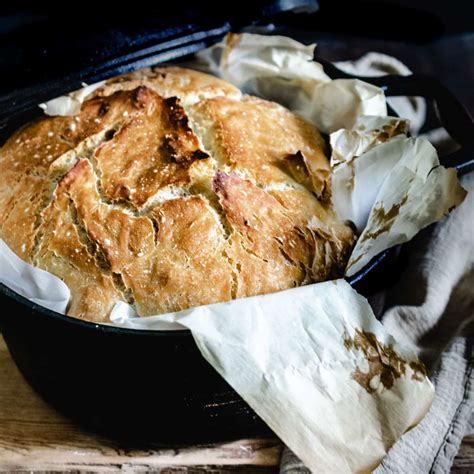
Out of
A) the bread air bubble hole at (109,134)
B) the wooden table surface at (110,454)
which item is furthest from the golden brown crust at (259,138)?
the wooden table surface at (110,454)

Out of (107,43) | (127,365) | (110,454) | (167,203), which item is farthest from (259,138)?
(110,454)

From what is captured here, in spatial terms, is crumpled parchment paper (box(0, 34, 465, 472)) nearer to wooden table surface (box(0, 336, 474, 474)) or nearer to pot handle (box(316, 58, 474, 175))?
pot handle (box(316, 58, 474, 175))

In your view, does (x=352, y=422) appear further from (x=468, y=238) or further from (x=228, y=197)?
(x=468, y=238)

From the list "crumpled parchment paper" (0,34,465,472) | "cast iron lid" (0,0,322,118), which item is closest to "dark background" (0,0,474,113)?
"cast iron lid" (0,0,322,118)

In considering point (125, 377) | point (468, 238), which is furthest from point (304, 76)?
point (125, 377)

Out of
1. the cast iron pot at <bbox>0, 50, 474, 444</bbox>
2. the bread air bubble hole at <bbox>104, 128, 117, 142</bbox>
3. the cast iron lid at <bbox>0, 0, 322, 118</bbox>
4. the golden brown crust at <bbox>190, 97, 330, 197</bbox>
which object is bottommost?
the cast iron pot at <bbox>0, 50, 474, 444</bbox>

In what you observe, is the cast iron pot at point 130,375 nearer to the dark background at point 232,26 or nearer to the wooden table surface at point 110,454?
the wooden table surface at point 110,454
